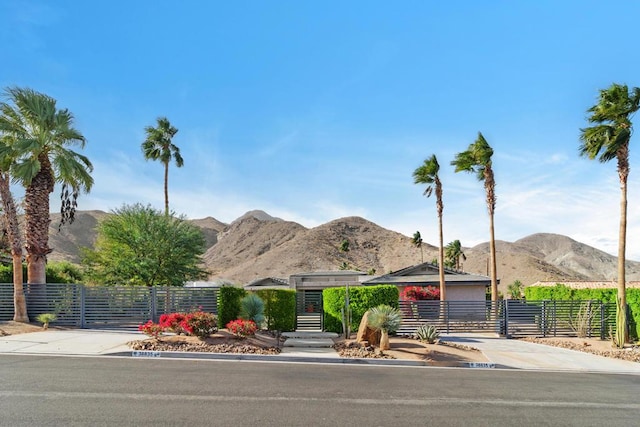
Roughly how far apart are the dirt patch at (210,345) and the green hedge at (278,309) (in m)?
3.37

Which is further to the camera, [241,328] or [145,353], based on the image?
[241,328]

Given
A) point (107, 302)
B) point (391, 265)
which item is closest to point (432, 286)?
point (107, 302)

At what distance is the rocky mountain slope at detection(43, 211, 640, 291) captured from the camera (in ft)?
389

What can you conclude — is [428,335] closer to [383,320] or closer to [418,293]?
[383,320]

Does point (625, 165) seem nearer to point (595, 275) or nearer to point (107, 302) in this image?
point (107, 302)

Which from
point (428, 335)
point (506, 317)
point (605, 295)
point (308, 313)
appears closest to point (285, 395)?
point (428, 335)

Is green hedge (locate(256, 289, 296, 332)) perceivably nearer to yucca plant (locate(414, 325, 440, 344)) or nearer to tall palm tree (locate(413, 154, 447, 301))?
yucca plant (locate(414, 325, 440, 344))

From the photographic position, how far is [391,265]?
432ft

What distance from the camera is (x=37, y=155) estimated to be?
24.5 metres

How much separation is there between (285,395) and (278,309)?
37.5 ft

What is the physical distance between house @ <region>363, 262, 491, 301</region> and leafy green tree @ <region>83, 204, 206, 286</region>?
51.9 feet

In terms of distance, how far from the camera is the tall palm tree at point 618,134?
22.5m

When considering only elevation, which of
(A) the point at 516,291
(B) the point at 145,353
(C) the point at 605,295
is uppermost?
(C) the point at 605,295

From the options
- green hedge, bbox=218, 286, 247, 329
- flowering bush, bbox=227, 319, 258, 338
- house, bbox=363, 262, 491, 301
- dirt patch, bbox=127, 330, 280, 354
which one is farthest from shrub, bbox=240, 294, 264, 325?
house, bbox=363, 262, 491, 301
